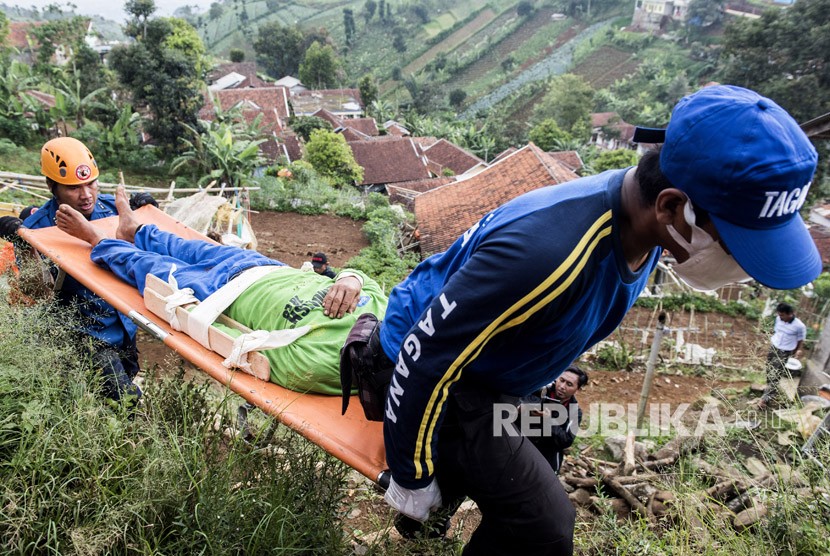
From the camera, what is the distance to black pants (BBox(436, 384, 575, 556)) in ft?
5.37

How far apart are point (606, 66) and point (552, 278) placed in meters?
76.4

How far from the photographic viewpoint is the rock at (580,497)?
134 inches

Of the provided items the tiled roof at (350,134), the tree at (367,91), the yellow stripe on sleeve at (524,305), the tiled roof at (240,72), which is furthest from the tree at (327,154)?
the tiled roof at (240,72)

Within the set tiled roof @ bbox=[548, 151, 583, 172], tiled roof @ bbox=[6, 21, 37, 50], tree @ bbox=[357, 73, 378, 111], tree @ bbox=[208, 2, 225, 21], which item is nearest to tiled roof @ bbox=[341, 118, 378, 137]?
tree @ bbox=[357, 73, 378, 111]

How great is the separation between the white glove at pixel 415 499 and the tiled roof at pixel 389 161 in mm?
29331

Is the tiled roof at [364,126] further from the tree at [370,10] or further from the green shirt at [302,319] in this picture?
the tree at [370,10]

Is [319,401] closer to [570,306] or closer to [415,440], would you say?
[415,440]

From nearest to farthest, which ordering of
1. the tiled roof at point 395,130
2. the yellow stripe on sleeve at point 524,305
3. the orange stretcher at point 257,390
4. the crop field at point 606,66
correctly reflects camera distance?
the yellow stripe on sleeve at point 524,305 → the orange stretcher at point 257,390 → the tiled roof at point 395,130 → the crop field at point 606,66

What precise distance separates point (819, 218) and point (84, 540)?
24043mm

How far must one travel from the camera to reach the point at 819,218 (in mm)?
19250

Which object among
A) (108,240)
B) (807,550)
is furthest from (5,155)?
(807,550)

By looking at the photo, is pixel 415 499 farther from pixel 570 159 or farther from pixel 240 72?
pixel 240 72

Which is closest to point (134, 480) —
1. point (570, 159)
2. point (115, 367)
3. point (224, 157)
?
point (115, 367)

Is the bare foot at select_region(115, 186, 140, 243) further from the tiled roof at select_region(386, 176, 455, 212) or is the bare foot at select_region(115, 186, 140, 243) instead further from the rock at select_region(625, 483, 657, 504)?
the tiled roof at select_region(386, 176, 455, 212)
